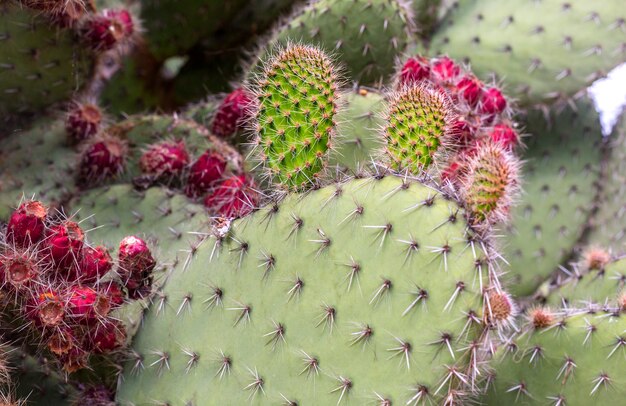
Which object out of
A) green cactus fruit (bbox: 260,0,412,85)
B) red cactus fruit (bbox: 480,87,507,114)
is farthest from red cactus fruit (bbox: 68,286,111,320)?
red cactus fruit (bbox: 480,87,507,114)

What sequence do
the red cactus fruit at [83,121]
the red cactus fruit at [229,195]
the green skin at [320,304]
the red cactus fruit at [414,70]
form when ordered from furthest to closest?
the red cactus fruit at [83,121]
the red cactus fruit at [414,70]
the red cactus fruit at [229,195]
the green skin at [320,304]

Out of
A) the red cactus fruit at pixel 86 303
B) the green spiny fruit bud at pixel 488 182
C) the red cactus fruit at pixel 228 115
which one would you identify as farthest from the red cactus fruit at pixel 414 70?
the red cactus fruit at pixel 86 303

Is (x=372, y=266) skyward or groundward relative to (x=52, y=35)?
groundward

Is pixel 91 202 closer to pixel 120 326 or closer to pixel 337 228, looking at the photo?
pixel 120 326

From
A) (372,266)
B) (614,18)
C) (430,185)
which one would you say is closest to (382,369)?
(372,266)

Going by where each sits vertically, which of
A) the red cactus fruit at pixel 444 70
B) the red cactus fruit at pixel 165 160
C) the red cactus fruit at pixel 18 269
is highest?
the red cactus fruit at pixel 444 70

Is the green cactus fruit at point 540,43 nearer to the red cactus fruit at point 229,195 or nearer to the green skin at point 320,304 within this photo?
the red cactus fruit at point 229,195
